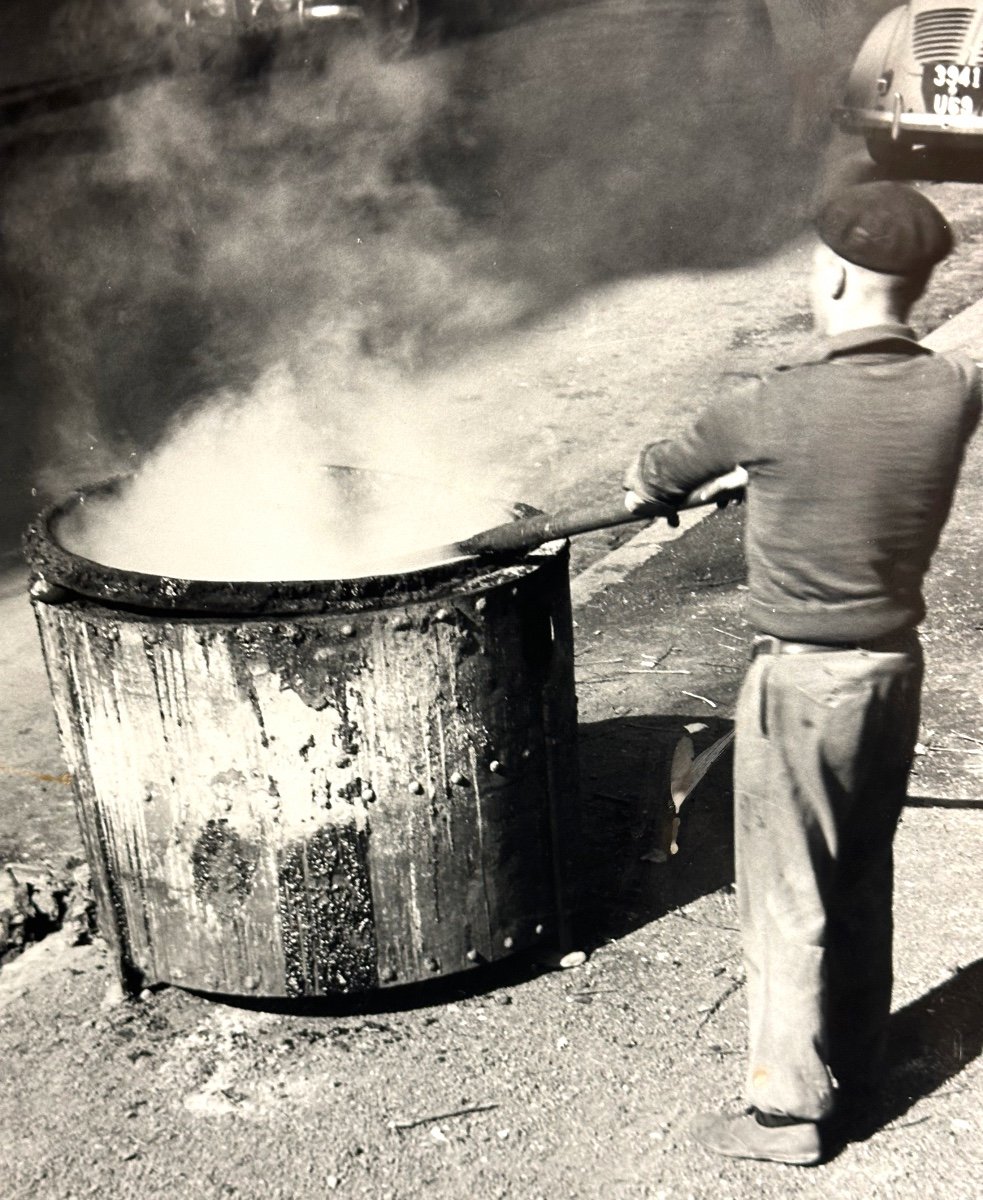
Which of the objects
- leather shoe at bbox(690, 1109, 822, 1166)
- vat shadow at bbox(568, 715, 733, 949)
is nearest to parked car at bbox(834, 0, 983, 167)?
vat shadow at bbox(568, 715, 733, 949)

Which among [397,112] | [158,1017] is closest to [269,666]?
[158,1017]

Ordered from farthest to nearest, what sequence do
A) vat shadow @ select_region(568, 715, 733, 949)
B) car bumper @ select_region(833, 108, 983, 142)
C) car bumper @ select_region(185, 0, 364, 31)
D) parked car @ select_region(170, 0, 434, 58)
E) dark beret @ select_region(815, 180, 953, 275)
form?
car bumper @ select_region(185, 0, 364, 31), car bumper @ select_region(833, 108, 983, 142), parked car @ select_region(170, 0, 434, 58), vat shadow @ select_region(568, 715, 733, 949), dark beret @ select_region(815, 180, 953, 275)

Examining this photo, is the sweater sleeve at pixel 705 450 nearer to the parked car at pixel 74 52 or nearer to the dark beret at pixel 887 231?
the dark beret at pixel 887 231

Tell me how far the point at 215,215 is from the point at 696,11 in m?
10.7

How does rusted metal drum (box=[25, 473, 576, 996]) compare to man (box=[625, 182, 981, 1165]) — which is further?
rusted metal drum (box=[25, 473, 576, 996])

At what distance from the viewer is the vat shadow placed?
12.4 feet

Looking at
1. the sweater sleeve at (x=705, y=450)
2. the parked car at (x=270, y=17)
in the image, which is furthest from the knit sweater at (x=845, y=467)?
the parked car at (x=270, y=17)

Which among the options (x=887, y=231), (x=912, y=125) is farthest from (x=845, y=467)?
(x=912, y=125)

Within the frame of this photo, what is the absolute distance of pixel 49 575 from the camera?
3.20 meters

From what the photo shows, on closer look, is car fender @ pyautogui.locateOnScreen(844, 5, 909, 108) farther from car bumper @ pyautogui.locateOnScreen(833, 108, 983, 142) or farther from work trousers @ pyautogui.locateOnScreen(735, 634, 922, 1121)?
work trousers @ pyautogui.locateOnScreen(735, 634, 922, 1121)

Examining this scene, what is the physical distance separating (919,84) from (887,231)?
1005cm

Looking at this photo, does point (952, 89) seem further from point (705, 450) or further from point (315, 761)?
point (315, 761)

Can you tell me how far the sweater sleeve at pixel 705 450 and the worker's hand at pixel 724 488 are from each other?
29 millimetres

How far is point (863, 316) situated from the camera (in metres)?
2.59
